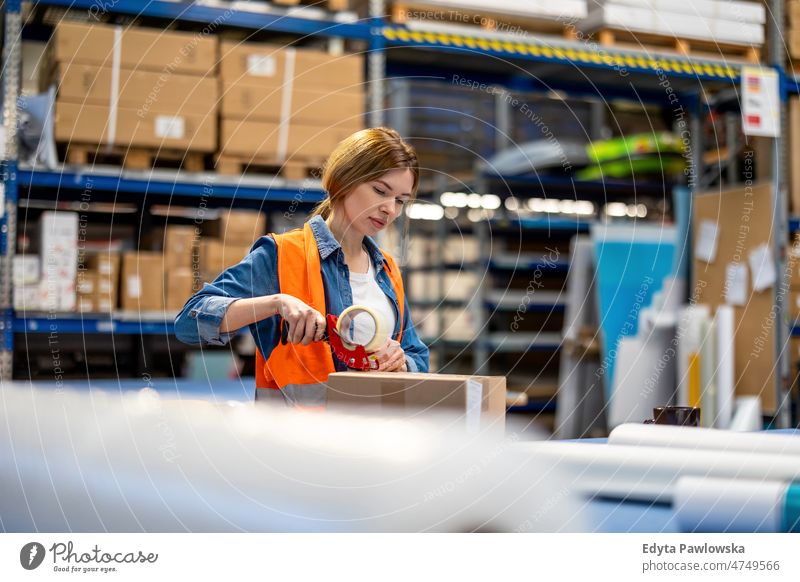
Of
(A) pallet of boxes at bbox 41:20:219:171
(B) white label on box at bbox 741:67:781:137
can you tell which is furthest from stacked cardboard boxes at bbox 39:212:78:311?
(B) white label on box at bbox 741:67:781:137

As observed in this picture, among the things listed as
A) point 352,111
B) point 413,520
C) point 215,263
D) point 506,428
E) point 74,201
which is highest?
point 352,111

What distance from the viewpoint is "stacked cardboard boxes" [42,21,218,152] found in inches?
136

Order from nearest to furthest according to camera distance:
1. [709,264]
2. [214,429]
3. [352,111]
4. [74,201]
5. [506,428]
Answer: [214,429]
[506,428]
[352,111]
[74,201]
[709,264]

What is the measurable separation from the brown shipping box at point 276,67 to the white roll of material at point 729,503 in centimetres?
272

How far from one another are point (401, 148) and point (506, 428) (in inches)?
23.5

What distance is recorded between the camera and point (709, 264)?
4773mm

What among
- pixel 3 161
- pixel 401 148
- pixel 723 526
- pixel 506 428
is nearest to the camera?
pixel 723 526

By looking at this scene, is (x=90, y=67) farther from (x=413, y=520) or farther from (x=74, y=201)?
(x=413, y=520)

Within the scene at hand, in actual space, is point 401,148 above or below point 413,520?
above

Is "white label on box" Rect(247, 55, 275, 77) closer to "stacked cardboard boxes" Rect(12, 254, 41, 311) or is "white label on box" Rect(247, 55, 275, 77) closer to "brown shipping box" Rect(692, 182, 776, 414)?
"stacked cardboard boxes" Rect(12, 254, 41, 311)

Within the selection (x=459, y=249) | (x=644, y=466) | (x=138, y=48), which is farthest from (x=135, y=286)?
(x=459, y=249)

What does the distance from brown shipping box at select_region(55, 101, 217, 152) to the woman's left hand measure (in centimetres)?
228

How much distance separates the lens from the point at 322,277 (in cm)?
182
